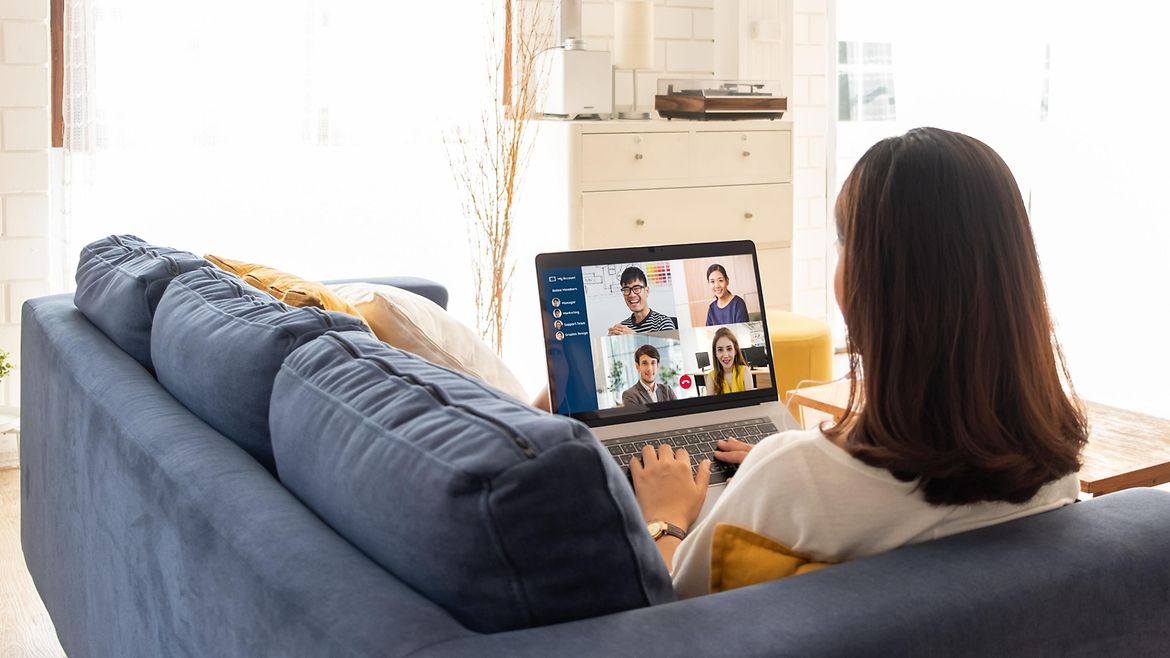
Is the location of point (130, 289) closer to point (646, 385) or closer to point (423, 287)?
point (646, 385)

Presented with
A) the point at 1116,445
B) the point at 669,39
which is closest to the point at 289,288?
the point at 1116,445

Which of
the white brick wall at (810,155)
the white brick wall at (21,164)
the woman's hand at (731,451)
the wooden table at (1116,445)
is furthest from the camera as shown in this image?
the white brick wall at (810,155)

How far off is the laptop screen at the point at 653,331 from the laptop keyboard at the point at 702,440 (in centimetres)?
5

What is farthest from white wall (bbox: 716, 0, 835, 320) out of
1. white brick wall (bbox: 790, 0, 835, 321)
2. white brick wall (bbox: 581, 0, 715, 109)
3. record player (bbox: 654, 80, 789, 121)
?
record player (bbox: 654, 80, 789, 121)

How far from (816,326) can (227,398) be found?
2176 millimetres

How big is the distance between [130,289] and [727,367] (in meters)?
1.02

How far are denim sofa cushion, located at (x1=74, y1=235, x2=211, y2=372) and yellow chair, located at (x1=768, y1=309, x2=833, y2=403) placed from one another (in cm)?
167

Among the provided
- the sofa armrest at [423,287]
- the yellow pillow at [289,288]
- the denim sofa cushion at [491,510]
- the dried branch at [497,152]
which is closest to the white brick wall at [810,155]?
the dried branch at [497,152]

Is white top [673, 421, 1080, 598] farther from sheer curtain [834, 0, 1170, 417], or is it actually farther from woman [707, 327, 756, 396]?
sheer curtain [834, 0, 1170, 417]

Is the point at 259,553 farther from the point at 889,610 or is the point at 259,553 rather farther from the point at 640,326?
the point at 640,326

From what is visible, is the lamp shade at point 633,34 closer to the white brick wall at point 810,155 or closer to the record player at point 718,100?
A: the record player at point 718,100

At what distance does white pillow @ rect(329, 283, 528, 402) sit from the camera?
2.03m

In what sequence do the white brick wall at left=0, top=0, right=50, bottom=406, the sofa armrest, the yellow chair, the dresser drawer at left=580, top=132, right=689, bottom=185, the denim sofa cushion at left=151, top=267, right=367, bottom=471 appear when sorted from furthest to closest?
the dresser drawer at left=580, top=132, right=689, bottom=185, the white brick wall at left=0, top=0, right=50, bottom=406, the yellow chair, the sofa armrest, the denim sofa cushion at left=151, top=267, right=367, bottom=471

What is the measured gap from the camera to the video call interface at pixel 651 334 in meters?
1.98
